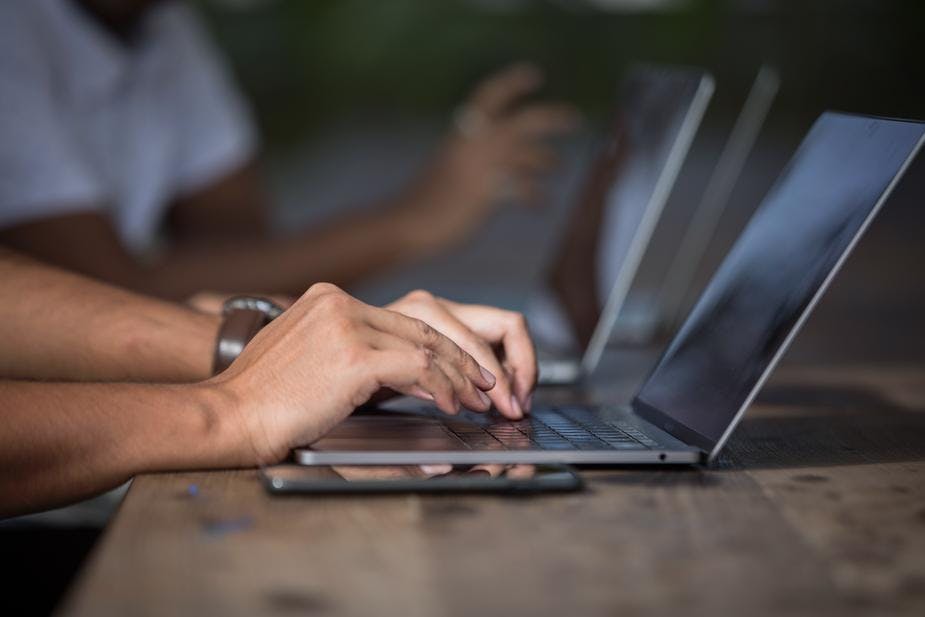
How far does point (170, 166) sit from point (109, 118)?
206 millimetres

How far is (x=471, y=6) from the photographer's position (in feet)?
21.0

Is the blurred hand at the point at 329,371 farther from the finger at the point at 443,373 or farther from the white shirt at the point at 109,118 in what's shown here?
the white shirt at the point at 109,118

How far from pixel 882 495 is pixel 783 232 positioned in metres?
0.24

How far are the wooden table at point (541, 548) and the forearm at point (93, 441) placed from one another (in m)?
0.02

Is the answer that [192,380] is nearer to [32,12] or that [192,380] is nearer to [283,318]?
[283,318]

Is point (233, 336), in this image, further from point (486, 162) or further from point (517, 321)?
point (486, 162)

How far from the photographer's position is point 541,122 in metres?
2.07

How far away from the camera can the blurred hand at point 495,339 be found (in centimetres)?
105

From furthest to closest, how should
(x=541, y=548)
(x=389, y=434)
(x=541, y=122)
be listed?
(x=541, y=122)
(x=389, y=434)
(x=541, y=548)

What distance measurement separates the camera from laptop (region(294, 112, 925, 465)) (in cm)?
94

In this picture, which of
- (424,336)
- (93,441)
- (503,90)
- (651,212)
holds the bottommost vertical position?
(93,441)

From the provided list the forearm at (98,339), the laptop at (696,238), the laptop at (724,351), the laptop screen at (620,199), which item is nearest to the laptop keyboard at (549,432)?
the laptop at (724,351)

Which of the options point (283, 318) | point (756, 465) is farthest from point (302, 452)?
point (756, 465)

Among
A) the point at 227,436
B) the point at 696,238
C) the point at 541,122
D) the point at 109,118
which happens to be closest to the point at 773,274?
the point at 227,436
